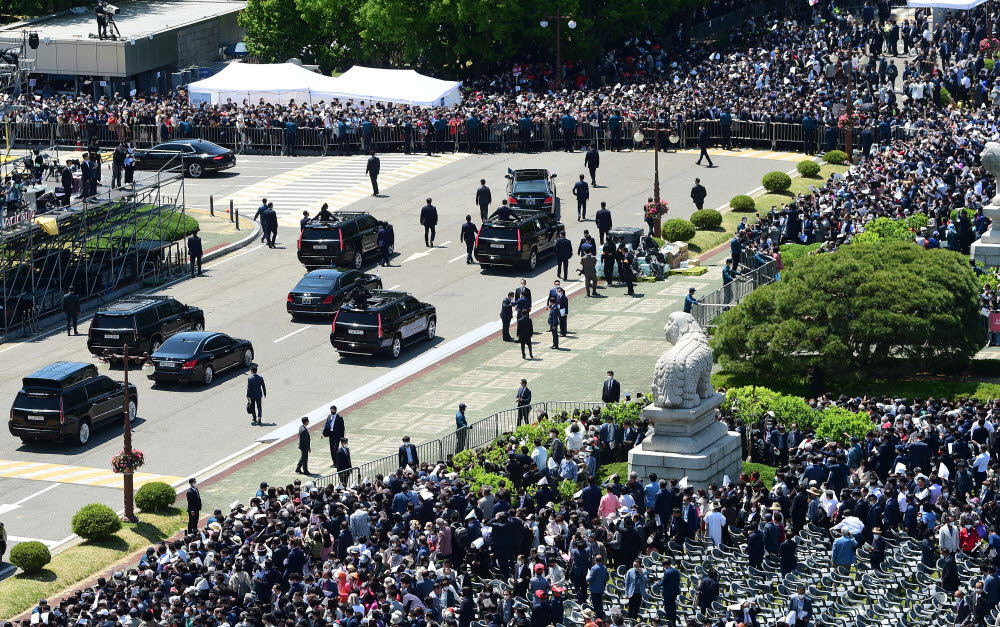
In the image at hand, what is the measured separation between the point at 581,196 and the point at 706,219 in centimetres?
446

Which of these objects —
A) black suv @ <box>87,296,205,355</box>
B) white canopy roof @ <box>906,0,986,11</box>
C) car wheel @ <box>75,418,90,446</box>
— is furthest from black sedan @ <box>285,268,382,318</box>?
white canopy roof @ <box>906,0,986,11</box>

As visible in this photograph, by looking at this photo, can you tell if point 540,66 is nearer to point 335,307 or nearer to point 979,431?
point 335,307

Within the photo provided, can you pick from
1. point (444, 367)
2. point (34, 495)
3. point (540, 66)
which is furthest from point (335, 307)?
point (540, 66)

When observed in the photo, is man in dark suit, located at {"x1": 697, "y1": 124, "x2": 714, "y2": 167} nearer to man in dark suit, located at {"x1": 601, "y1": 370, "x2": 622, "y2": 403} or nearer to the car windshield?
the car windshield

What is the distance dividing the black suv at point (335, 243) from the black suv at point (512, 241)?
3.80 m

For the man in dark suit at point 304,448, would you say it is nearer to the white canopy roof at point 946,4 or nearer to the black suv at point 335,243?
the black suv at point 335,243

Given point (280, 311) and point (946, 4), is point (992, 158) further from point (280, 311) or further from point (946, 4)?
point (946, 4)

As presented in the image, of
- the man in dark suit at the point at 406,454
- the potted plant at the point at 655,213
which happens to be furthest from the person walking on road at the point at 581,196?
the man in dark suit at the point at 406,454

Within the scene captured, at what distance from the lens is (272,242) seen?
59906 mm

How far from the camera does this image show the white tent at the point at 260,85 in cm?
7550

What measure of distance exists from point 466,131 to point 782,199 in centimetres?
1546

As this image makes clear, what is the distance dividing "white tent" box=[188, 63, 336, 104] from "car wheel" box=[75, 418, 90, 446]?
34546mm

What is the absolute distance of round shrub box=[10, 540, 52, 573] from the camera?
35219mm

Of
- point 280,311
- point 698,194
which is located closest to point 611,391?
point 280,311
